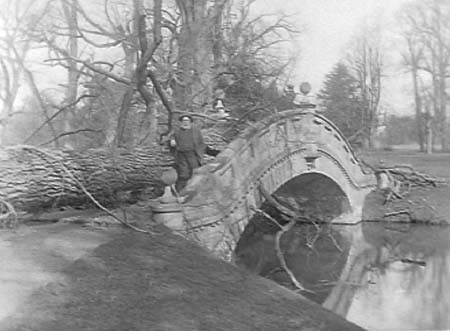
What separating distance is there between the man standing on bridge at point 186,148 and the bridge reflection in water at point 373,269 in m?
0.76

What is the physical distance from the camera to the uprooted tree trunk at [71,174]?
1854 mm

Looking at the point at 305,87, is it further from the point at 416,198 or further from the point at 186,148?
the point at 416,198

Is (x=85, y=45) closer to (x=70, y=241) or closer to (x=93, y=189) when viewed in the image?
(x=93, y=189)

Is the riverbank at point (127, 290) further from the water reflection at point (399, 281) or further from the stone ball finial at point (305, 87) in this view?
the stone ball finial at point (305, 87)

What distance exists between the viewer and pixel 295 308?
5.36 feet

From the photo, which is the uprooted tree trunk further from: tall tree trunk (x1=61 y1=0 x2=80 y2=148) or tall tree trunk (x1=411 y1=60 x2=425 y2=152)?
tall tree trunk (x1=411 y1=60 x2=425 y2=152)

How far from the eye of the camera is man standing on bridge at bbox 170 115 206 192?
2750mm

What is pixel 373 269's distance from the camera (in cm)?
318

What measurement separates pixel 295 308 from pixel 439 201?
2.32 meters

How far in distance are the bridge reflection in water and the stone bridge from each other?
0.37 metres

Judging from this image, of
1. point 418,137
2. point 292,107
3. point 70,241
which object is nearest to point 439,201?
point 292,107

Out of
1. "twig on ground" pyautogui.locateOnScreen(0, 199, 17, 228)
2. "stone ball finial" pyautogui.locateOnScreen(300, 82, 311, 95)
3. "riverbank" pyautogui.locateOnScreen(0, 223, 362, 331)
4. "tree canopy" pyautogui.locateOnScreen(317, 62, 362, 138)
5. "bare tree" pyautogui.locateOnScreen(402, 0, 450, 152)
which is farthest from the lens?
"stone ball finial" pyautogui.locateOnScreen(300, 82, 311, 95)

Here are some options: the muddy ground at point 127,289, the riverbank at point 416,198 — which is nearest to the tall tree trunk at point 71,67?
the muddy ground at point 127,289

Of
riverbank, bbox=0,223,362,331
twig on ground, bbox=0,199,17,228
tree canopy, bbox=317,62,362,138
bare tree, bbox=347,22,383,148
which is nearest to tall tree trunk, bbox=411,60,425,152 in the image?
bare tree, bbox=347,22,383,148
